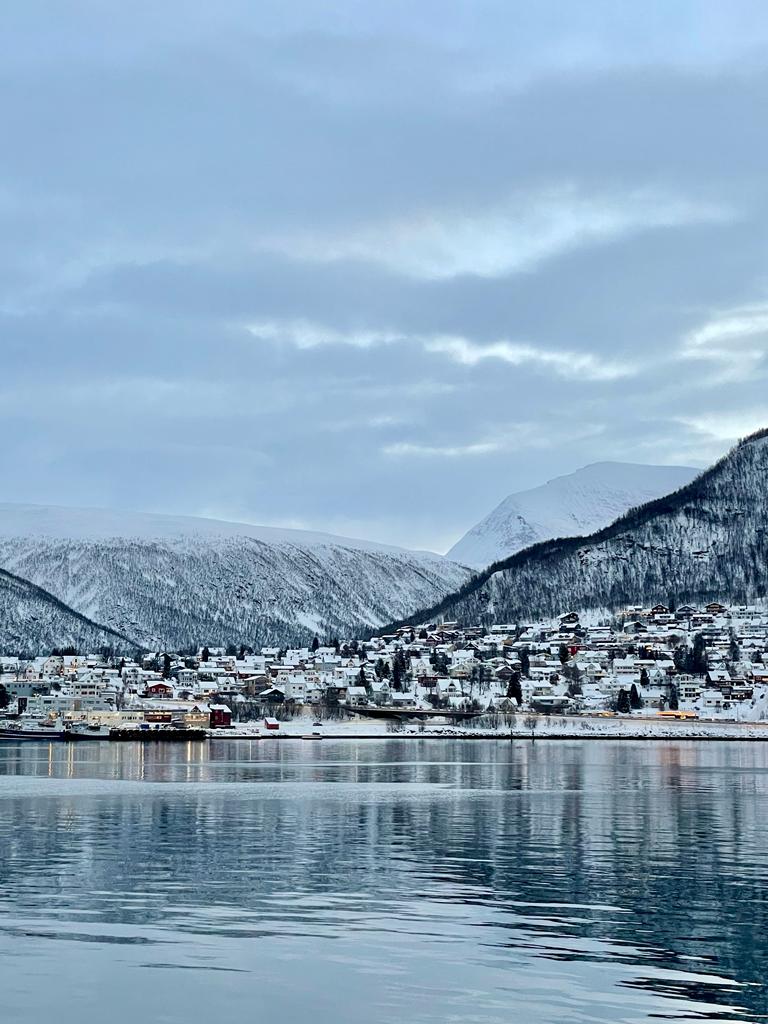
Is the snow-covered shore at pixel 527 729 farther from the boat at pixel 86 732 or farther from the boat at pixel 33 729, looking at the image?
the boat at pixel 33 729

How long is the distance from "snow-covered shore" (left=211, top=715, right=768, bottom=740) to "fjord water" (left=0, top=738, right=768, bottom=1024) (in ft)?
335

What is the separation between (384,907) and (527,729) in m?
152

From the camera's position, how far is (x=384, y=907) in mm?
28766

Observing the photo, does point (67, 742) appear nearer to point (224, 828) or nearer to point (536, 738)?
point (536, 738)

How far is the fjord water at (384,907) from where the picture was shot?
20.4m

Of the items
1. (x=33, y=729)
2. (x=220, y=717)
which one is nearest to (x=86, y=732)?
(x=33, y=729)

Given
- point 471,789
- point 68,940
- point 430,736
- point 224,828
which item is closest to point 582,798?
point 471,789

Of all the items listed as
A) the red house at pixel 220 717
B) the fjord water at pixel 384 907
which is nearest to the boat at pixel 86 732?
the red house at pixel 220 717

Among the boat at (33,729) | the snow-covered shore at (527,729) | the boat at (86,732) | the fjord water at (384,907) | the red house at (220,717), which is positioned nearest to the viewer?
the fjord water at (384,907)

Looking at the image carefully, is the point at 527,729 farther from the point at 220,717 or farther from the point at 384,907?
the point at 384,907

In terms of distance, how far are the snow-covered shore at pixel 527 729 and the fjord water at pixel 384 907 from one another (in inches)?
4017

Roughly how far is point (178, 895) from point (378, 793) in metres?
34.2

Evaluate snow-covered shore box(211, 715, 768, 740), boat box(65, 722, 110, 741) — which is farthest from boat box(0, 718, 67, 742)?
snow-covered shore box(211, 715, 768, 740)

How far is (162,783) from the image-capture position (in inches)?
2859
